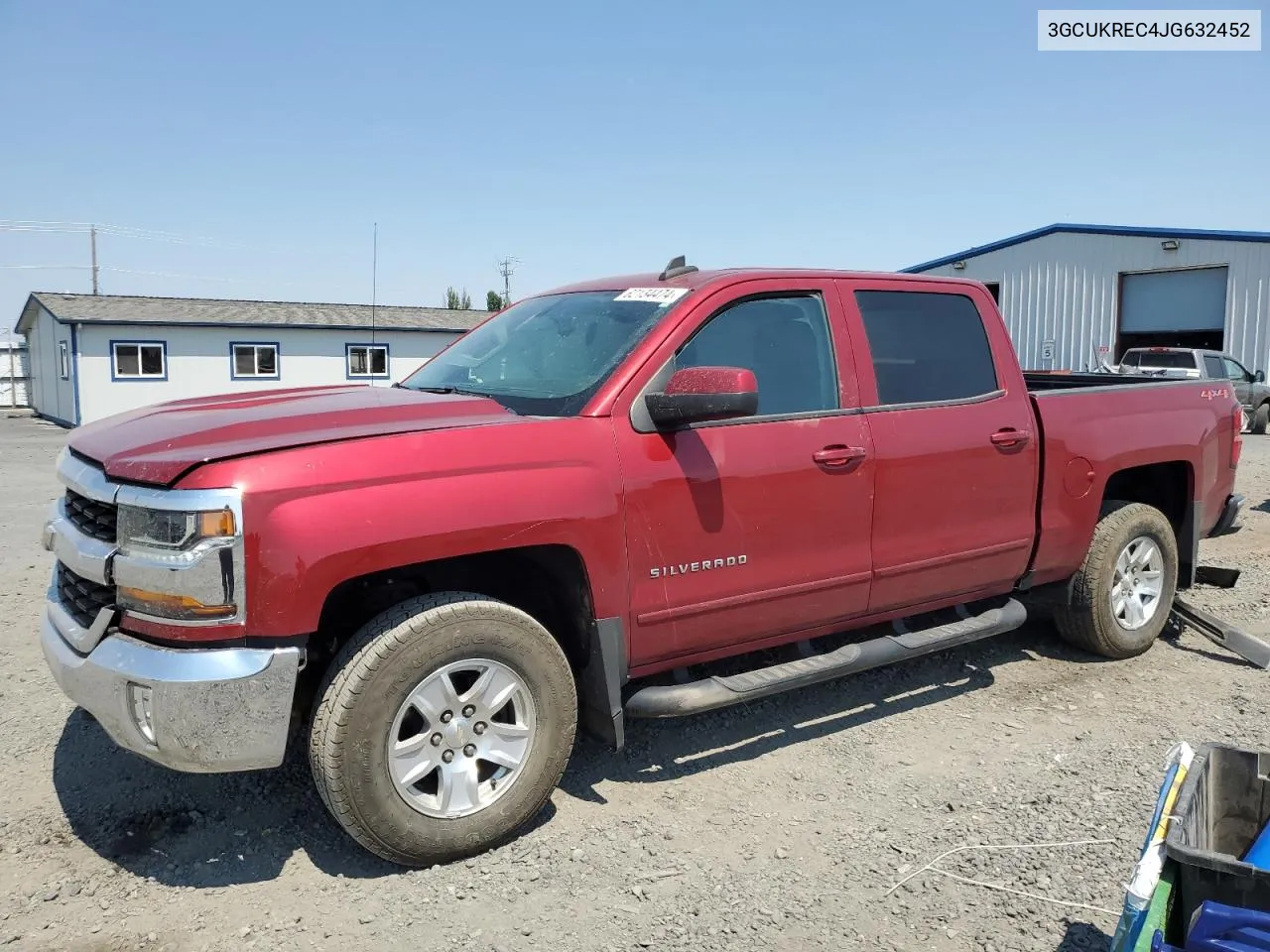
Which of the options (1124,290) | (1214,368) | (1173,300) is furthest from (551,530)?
(1124,290)

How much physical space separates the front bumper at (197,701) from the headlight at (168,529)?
0.30m

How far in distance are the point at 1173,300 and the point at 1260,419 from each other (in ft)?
16.3

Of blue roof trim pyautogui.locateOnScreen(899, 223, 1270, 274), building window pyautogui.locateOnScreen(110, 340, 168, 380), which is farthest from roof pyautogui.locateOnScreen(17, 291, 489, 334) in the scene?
blue roof trim pyautogui.locateOnScreen(899, 223, 1270, 274)

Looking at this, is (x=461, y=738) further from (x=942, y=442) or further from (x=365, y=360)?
(x=365, y=360)

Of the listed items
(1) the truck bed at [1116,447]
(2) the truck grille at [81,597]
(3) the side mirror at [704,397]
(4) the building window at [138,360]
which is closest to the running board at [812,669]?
(1) the truck bed at [1116,447]

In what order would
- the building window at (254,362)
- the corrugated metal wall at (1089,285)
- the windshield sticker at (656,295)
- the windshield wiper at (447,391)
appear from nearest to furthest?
the windshield sticker at (656,295) → the windshield wiper at (447,391) → the corrugated metal wall at (1089,285) → the building window at (254,362)

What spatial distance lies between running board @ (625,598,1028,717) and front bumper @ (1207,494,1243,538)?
6.29ft

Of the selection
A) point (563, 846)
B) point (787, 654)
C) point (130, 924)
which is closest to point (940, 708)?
point (787, 654)

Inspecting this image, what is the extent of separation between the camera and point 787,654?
483 centimetres

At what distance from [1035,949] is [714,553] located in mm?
1585

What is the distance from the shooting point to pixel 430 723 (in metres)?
3.10

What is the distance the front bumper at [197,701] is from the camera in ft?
9.07

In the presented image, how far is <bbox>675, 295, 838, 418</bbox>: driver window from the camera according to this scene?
12.5 ft

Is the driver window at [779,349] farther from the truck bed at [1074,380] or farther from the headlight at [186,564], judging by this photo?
the truck bed at [1074,380]
